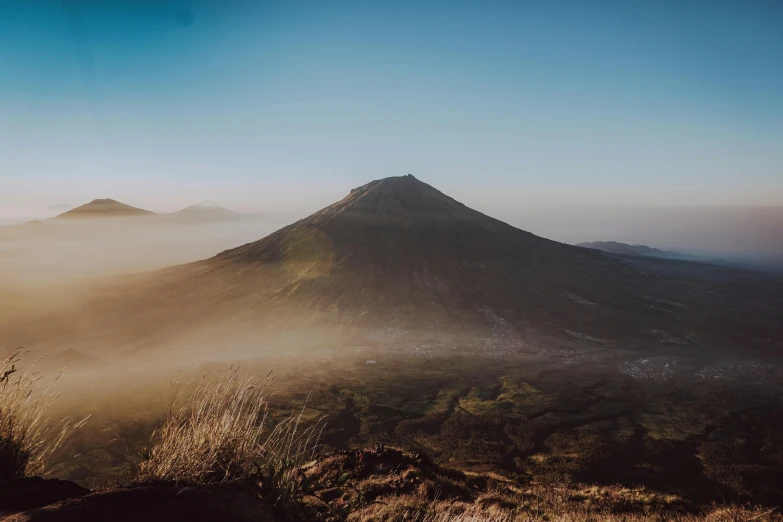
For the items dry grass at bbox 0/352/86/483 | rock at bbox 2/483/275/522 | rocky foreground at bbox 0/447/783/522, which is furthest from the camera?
dry grass at bbox 0/352/86/483

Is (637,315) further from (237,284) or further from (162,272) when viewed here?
(162,272)

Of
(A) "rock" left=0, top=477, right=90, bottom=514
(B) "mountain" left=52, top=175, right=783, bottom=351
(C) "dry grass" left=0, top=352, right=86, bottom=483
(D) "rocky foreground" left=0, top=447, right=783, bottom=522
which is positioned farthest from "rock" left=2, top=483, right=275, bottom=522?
(B) "mountain" left=52, top=175, right=783, bottom=351

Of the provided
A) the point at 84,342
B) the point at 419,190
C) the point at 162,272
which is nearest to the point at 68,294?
the point at 162,272

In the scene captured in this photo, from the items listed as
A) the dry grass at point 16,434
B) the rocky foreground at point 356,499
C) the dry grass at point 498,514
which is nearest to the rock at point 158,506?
the rocky foreground at point 356,499

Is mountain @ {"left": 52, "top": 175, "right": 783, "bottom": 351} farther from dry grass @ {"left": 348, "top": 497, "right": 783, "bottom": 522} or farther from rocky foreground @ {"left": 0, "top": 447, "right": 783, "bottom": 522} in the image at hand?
dry grass @ {"left": 348, "top": 497, "right": 783, "bottom": 522}

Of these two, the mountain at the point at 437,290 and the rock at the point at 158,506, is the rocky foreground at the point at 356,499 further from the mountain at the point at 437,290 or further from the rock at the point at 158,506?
the mountain at the point at 437,290

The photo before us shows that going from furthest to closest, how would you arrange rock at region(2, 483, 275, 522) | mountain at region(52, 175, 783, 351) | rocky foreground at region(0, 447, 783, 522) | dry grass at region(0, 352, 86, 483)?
mountain at region(52, 175, 783, 351) → dry grass at region(0, 352, 86, 483) → rocky foreground at region(0, 447, 783, 522) → rock at region(2, 483, 275, 522)

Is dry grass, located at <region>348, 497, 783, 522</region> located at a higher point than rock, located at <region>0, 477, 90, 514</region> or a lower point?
lower

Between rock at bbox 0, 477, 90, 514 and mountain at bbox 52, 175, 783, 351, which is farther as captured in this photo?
mountain at bbox 52, 175, 783, 351
